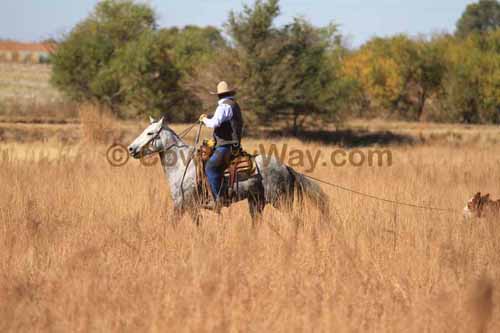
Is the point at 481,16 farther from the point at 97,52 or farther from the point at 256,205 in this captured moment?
the point at 256,205

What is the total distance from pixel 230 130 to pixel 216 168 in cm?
61

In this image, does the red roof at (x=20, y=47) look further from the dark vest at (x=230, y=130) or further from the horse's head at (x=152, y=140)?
the dark vest at (x=230, y=130)

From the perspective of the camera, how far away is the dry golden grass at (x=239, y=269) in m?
5.25

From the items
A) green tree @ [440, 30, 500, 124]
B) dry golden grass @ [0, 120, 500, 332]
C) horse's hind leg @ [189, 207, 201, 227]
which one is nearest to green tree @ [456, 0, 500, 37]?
green tree @ [440, 30, 500, 124]

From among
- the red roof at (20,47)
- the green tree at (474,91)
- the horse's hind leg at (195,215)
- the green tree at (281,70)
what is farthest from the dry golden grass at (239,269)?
the red roof at (20,47)

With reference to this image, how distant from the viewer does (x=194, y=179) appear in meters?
9.63

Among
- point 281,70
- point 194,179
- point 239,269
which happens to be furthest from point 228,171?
point 281,70

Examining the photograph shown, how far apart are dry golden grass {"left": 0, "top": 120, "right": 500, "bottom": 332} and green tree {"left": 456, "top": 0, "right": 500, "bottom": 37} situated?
397ft

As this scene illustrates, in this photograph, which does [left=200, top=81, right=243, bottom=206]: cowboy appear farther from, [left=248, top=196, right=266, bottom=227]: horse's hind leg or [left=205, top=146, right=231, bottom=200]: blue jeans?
[left=248, top=196, right=266, bottom=227]: horse's hind leg

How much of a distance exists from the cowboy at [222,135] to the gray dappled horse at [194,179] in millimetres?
316

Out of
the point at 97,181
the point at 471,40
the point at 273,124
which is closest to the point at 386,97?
the point at 471,40

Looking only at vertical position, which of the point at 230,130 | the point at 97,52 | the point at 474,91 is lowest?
the point at 230,130

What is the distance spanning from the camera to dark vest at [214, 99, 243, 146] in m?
9.51

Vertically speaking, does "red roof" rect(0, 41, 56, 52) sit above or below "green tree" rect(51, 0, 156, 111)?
above
